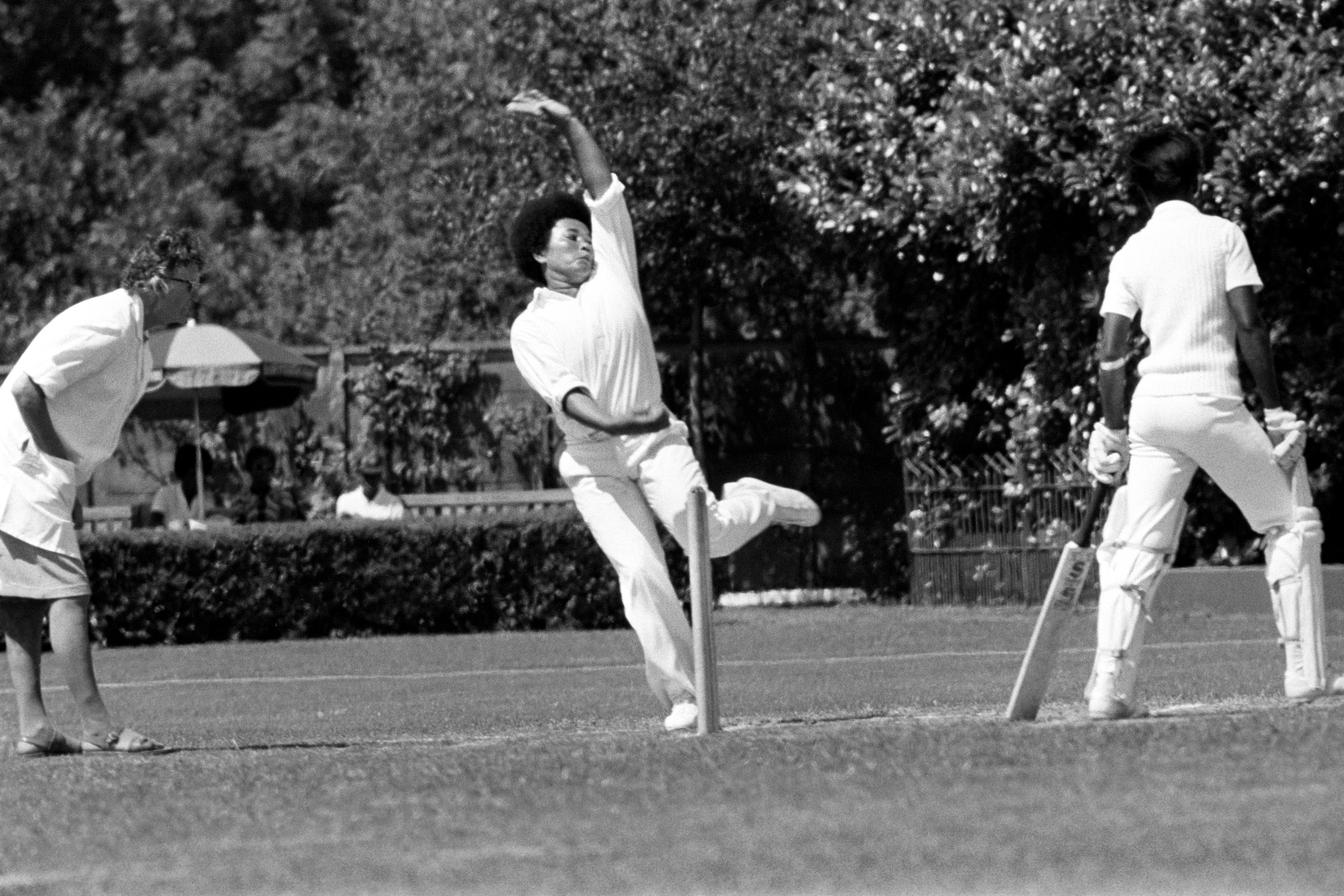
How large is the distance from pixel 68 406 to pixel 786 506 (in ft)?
8.97

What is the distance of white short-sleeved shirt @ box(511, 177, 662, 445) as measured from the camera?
8.38 meters

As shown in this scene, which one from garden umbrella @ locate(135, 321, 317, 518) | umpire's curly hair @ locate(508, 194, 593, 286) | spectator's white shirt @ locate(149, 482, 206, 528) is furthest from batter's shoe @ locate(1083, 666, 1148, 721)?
spectator's white shirt @ locate(149, 482, 206, 528)

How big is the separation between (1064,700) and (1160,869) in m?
5.09

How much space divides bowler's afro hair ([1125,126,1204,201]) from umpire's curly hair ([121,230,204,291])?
143 inches

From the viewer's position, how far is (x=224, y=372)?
64.1ft

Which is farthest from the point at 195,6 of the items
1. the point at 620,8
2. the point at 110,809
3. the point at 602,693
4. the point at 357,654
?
the point at 110,809

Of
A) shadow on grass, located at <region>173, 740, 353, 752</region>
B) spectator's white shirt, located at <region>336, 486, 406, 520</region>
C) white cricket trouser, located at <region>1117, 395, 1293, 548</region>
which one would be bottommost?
spectator's white shirt, located at <region>336, 486, 406, 520</region>

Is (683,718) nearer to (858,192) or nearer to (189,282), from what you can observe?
(189,282)

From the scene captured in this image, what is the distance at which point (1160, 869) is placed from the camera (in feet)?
16.1

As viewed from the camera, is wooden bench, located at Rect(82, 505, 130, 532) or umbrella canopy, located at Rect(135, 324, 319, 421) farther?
wooden bench, located at Rect(82, 505, 130, 532)

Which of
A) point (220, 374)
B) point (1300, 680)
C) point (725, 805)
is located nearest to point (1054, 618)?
point (1300, 680)

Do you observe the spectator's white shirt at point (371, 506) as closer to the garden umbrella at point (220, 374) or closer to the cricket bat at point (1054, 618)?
the garden umbrella at point (220, 374)

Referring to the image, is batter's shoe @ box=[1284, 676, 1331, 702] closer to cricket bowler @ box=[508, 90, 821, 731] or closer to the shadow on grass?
cricket bowler @ box=[508, 90, 821, 731]

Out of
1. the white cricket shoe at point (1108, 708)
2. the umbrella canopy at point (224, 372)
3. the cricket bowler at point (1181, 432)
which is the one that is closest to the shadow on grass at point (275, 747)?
the white cricket shoe at point (1108, 708)
